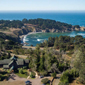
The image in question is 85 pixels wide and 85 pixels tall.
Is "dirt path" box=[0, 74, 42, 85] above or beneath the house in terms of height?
beneath

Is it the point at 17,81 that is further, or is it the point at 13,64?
the point at 13,64

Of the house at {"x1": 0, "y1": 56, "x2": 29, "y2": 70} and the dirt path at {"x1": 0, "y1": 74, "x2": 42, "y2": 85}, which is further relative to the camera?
the house at {"x1": 0, "y1": 56, "x2": 29, "y2": 70}

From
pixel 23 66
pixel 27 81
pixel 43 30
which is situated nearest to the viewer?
pixel 27 81

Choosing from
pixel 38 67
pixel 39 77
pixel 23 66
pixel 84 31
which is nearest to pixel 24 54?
pixel 23 66

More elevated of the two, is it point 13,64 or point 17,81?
point 13,64

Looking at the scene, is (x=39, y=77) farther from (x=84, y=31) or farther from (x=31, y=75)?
(x=84, y=31)

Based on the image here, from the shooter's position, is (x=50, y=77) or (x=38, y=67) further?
(x=38, y=67)

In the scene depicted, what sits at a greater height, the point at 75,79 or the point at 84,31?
the point at 84,31

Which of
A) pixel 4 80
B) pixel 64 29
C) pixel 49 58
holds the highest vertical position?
pixel 64 29

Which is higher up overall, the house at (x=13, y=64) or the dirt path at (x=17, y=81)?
the house at (x=13, y=64)

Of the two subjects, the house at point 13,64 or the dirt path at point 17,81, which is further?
the house at point 13,64

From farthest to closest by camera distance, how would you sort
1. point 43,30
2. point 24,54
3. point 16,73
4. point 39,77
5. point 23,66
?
point 43,30
point 24,54
point 23,66
point 16,73
point 39,77
